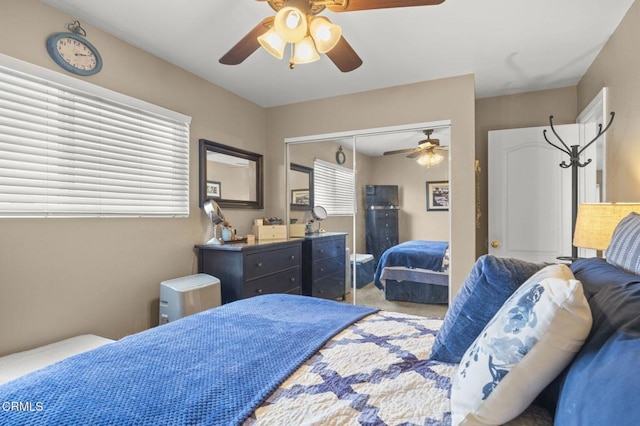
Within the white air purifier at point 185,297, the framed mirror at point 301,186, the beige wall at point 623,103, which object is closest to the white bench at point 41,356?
the white air purifier at point 185,297

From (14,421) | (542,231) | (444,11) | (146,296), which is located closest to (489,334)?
(14,421)

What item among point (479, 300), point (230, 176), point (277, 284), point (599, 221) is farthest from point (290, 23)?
point (277, 284)

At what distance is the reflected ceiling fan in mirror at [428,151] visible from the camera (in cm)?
333

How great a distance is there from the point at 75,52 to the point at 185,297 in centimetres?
184

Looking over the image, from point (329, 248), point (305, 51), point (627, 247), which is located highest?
point (305, 51)

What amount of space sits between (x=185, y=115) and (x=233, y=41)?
0.83 meters

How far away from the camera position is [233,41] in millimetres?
2566

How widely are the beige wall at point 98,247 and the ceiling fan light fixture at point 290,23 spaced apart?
1.60m

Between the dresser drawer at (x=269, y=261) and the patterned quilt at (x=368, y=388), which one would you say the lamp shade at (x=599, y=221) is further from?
the dresser drawer at (x=269, y=261)

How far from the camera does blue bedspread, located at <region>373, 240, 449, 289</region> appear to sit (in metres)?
3.30

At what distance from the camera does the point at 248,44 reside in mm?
1896

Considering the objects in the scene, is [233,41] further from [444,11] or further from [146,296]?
[146,296]

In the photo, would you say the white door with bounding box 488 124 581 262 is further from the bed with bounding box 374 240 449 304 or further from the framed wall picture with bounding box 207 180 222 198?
the framed wall picture with bounding box 207 180 222 198

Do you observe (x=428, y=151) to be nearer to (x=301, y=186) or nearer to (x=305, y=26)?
(x=301, y=186)
